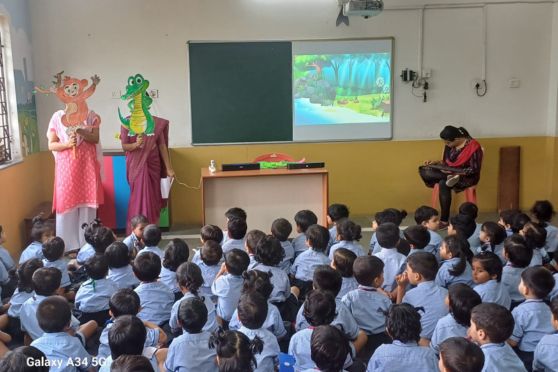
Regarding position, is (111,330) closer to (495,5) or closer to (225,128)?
(225,128)

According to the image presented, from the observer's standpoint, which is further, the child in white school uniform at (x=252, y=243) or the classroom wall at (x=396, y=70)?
the classroom wall at (x=396, y=70)

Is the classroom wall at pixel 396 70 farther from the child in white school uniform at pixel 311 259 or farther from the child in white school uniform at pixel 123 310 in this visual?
the child in white school uniform at pixel 123 310

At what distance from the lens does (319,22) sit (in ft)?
22.3

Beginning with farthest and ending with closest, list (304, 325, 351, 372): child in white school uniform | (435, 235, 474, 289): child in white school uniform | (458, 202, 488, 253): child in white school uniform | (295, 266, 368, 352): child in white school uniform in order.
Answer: (458, 202, 488, 253): child in white school uniform
(435, 235, 474, 289): child in white school uniform
(295, 266, 368, 352): child in white school uniform
(304, 325, 351, 372): child in white school uniform

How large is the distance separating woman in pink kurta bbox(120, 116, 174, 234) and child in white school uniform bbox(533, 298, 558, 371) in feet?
13.9

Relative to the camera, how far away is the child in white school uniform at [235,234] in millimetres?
4102

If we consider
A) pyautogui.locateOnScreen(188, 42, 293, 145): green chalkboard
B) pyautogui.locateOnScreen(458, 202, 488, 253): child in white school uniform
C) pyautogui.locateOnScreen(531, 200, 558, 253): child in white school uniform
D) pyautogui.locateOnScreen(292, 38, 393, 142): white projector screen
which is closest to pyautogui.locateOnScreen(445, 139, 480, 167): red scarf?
pyautogui.locateOnScreen(292, 38, 393, 142): white projector screen

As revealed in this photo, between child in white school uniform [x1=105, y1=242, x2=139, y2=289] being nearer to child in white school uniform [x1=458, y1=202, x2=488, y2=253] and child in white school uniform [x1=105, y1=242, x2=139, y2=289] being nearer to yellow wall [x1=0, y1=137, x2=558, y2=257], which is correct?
child in white school uniform [x1=458, y1=202, x2=488, y2=253]

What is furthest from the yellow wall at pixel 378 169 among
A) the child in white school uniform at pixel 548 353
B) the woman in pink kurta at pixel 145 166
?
the child in white school uniform at pixel 548 353

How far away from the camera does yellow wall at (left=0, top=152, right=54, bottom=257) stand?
17.5 feet

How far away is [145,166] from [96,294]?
267 centimetres

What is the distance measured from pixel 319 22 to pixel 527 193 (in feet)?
11.5

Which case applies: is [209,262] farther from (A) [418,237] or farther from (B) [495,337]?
(B) [495,337]

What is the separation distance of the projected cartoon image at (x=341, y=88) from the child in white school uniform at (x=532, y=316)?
4.35m
